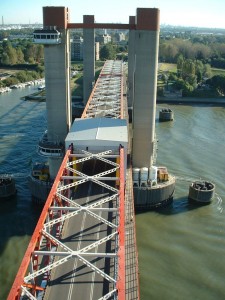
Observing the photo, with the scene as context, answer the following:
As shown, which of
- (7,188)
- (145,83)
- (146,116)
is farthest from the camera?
(7,188)

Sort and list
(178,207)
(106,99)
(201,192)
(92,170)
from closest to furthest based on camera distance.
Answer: (92,170) → (201,192) → (178,207) → (106,99)

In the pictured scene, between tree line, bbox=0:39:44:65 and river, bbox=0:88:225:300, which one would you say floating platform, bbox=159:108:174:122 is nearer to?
river, bbox=0:88:225:300

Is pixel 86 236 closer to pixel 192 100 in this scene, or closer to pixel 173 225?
pixel 173 225


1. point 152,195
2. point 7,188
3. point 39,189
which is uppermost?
point 39,189

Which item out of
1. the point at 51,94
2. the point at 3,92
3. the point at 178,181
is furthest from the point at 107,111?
the point at 3,92

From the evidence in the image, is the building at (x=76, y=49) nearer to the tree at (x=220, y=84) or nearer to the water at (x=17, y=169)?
the water at (x=17, y=169)

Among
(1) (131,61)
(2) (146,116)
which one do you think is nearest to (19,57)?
(1) (131,61)

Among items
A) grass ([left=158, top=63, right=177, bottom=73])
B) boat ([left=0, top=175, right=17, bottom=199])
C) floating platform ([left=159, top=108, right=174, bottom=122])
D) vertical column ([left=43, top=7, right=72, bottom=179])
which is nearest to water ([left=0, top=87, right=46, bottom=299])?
boat ([left=0, top=175, right=17, bottom=199])
